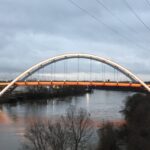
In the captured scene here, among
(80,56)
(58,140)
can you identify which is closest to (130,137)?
(58,140)

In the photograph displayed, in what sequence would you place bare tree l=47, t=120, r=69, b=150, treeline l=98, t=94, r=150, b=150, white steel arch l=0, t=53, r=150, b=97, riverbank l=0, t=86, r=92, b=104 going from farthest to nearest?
1. riverbank l=0, t=86, r=92, b=104
2. white steel arch l=0, t=53, r=150, b=97
3. bare tree l=47, t=120, r=69, b=150
4. treeline l=98, t=94, r=150, b=150

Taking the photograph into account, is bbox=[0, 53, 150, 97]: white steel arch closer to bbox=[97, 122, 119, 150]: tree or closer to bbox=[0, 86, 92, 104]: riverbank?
bbox=[0, 86, 92, 104]: riverbank

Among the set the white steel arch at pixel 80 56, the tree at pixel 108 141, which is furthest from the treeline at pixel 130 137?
the white steel arch at pixel 80 56

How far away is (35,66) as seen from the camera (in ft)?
104

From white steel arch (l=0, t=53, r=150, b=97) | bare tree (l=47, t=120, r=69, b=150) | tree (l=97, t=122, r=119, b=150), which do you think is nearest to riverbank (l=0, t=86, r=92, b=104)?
white steel arch (l=0, t=53, r=150, b=97)

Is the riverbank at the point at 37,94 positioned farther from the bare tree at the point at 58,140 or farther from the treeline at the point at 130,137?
the bare tree at the point at 58,140

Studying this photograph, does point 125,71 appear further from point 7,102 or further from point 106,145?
point 106,145

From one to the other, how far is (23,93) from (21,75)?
15493 millimetres

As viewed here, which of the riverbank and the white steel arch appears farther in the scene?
the riverbank

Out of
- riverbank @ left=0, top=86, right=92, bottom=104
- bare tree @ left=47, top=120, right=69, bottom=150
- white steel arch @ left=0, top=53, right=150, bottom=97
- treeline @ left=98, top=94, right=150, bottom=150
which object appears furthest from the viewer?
riverbank @ left=0, top=86, right=92, bottom=104

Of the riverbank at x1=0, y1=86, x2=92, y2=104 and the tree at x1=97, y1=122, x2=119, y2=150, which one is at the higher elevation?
the riverbank at x1=0, y1=86, x2=92, y2=104

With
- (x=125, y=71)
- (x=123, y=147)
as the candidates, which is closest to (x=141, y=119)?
(x=123, y=147)

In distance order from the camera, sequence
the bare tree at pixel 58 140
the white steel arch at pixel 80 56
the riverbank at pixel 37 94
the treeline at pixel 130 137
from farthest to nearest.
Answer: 1. the riverbank at pixel 37 94
2. the white steel arch at pixel 80 56
3. the bare tree at pixel 58 140
4. the treeline at pixel 130 137

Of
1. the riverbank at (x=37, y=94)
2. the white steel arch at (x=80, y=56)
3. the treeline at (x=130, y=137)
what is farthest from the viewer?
the riverbank at (x=37, y=94)
